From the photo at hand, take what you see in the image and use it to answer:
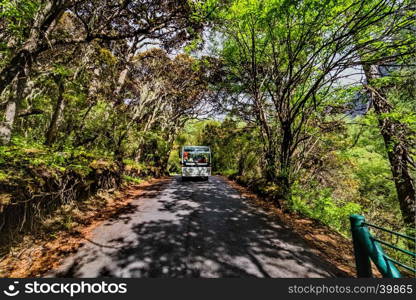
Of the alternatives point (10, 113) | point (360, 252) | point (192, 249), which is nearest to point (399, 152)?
point (360, 252)

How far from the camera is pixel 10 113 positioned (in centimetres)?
441

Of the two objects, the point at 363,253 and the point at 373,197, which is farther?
the point at 373,197

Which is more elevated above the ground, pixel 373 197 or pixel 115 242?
pixel 115 242

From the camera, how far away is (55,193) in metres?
4.68

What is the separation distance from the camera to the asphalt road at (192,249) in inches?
125

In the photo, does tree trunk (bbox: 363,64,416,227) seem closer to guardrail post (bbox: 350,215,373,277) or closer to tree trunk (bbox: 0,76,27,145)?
guardrail post (bbox: 350,215,373,277)

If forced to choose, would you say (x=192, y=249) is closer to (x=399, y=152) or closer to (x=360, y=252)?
(x=360, y=252)

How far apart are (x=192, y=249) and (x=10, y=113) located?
5202 millimetres

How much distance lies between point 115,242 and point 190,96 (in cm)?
1568

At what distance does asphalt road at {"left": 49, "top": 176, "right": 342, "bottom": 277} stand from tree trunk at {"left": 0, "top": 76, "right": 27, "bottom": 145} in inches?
116

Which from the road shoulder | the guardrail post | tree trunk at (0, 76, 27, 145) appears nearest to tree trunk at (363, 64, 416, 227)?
the guardrail post

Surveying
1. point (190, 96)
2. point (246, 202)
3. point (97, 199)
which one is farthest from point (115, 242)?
point (190, 96)

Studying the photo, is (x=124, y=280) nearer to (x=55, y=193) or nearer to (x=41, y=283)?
(x=41, y=283)

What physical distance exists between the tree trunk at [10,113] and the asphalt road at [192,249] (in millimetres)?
2956
